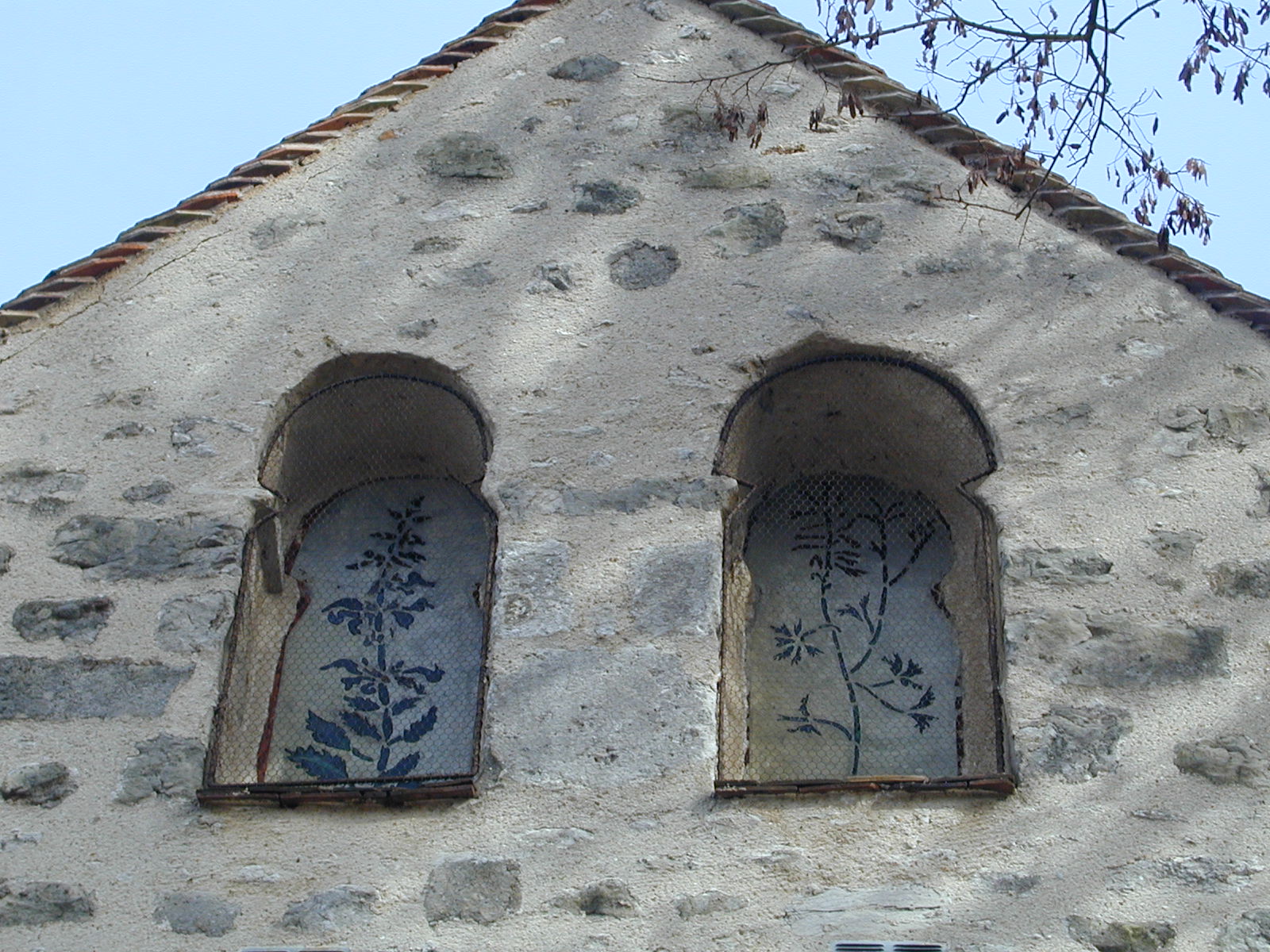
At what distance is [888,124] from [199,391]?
94.4 inches

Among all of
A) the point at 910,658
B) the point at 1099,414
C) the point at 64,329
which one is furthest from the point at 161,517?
the point at 1099,414

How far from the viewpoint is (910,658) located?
18.6 feet

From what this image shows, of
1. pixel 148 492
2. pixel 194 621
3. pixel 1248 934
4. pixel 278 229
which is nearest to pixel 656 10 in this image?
pixel 278 229

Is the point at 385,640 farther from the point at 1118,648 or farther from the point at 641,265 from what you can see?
the point at 1118,648

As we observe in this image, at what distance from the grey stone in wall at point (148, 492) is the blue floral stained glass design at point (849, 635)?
1.70 m

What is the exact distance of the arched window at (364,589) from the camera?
217 inches

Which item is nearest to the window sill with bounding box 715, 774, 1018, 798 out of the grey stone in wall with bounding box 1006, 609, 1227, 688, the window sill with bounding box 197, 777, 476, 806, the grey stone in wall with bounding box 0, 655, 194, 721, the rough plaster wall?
the rough plaster wall

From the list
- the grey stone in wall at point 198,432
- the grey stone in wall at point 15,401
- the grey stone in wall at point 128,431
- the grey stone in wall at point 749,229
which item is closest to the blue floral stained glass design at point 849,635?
the grey stone in wall at point 749,229

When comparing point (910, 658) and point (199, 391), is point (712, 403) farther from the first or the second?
point (199, 391)

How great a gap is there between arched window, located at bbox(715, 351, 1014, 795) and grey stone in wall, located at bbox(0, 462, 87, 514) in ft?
6.01

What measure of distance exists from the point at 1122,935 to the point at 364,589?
249 cm

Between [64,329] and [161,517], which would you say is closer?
[161,517]

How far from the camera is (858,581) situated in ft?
19.2

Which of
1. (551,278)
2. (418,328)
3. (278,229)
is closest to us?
(418,328)
